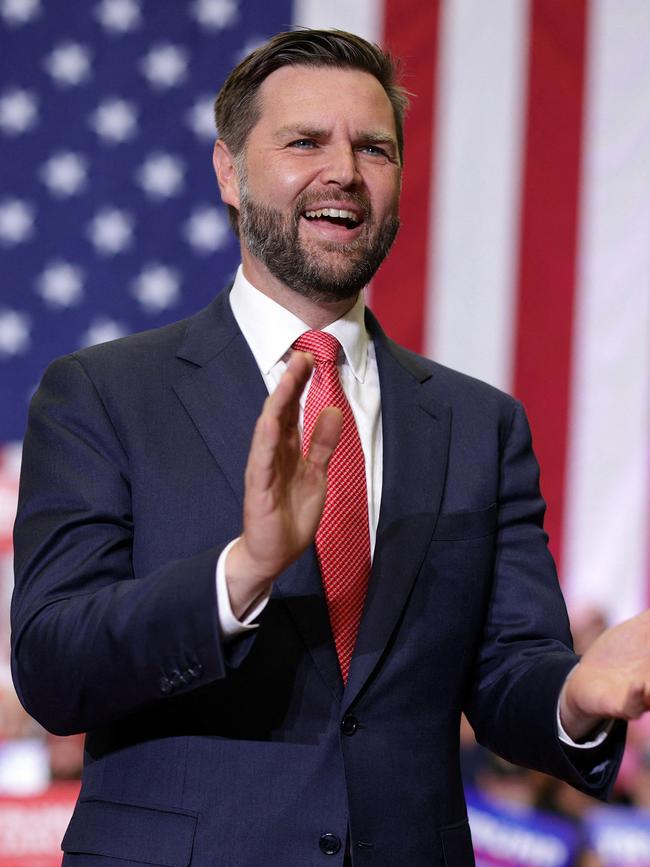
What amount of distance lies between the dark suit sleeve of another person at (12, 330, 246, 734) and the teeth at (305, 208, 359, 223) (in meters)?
0.28

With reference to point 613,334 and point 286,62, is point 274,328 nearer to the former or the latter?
point 286,62

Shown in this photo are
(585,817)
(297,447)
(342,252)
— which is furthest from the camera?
(585,817)

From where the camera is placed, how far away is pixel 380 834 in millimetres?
1308

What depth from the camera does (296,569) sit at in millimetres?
1349

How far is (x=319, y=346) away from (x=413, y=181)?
70.7 inches

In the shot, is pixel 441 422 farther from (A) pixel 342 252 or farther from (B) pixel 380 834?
(B) pixel 380 834

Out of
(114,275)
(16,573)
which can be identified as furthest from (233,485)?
(114,275)

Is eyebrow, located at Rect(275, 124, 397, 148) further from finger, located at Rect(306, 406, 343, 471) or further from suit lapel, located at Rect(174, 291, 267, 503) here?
finger, located at Rect(306, 406, 343, 471)

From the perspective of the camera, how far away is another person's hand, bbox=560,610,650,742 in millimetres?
1178

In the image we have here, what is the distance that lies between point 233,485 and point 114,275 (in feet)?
6.43

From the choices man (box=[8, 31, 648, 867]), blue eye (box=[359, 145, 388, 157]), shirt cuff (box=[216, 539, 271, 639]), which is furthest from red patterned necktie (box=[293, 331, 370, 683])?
blue eye (box=[359, 145, 388, 157])

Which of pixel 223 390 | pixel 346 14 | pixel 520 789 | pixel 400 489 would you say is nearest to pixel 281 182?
pixel 223 390

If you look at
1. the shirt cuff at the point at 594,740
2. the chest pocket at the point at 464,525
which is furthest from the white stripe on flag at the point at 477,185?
the shirt cuff at the point at 594,740

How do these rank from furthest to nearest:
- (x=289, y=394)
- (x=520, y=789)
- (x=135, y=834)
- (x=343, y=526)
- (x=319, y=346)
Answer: (x=520, y=789)
(x=319, y=346)
(x=343, y=526)
(x=135, y=834)
(x=289, y=394)
